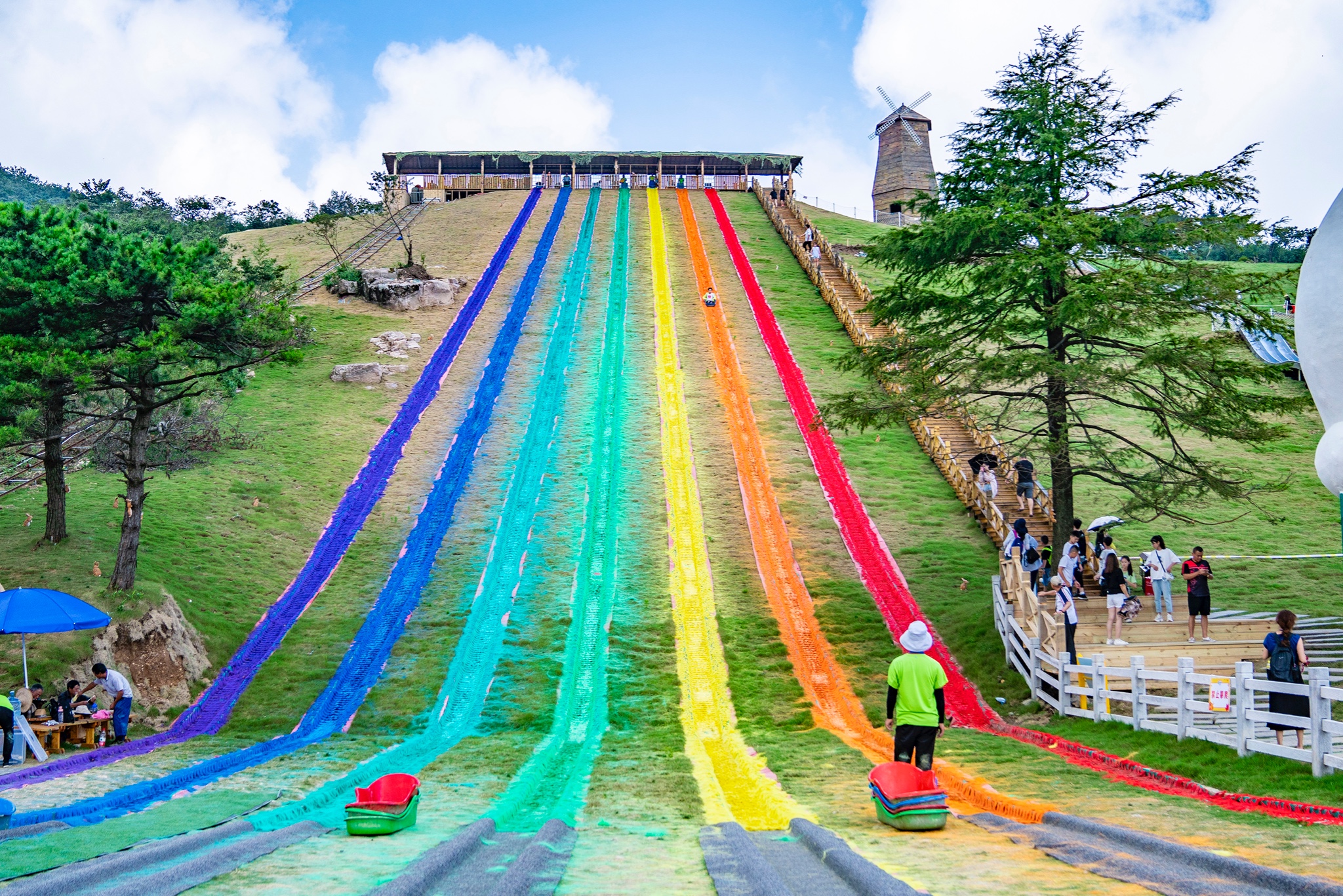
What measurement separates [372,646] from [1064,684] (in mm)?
11598

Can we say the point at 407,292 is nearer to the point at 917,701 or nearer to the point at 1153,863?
the point at 917,701

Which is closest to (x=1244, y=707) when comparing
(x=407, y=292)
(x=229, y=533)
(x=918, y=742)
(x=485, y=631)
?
(x=918, y=742)

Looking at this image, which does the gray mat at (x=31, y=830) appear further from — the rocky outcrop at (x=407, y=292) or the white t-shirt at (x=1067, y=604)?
the rocky outcrop at (x=407, y=292)

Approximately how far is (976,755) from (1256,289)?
9188mm

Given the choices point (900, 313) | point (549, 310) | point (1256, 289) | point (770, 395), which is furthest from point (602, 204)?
point (1256, 289)

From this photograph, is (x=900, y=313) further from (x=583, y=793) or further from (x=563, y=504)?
(x=583, y=793)

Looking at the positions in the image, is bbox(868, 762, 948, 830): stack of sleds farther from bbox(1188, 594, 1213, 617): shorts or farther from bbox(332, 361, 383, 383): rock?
bbox(332, 361, 383, 383): rock

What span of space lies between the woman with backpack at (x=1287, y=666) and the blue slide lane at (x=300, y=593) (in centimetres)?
1304

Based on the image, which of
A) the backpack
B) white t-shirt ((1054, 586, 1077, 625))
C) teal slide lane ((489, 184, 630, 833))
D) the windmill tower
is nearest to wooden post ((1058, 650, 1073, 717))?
white t-shirt ((1054, 586, 1077, 625))

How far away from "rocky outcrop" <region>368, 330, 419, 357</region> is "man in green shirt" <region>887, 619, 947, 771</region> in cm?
3077

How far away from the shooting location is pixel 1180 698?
12.0 meters

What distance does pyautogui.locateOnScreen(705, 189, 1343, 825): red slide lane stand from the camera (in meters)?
9.46

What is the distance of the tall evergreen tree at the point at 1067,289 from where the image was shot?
1720 cm

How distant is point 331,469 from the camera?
91.0 ft
